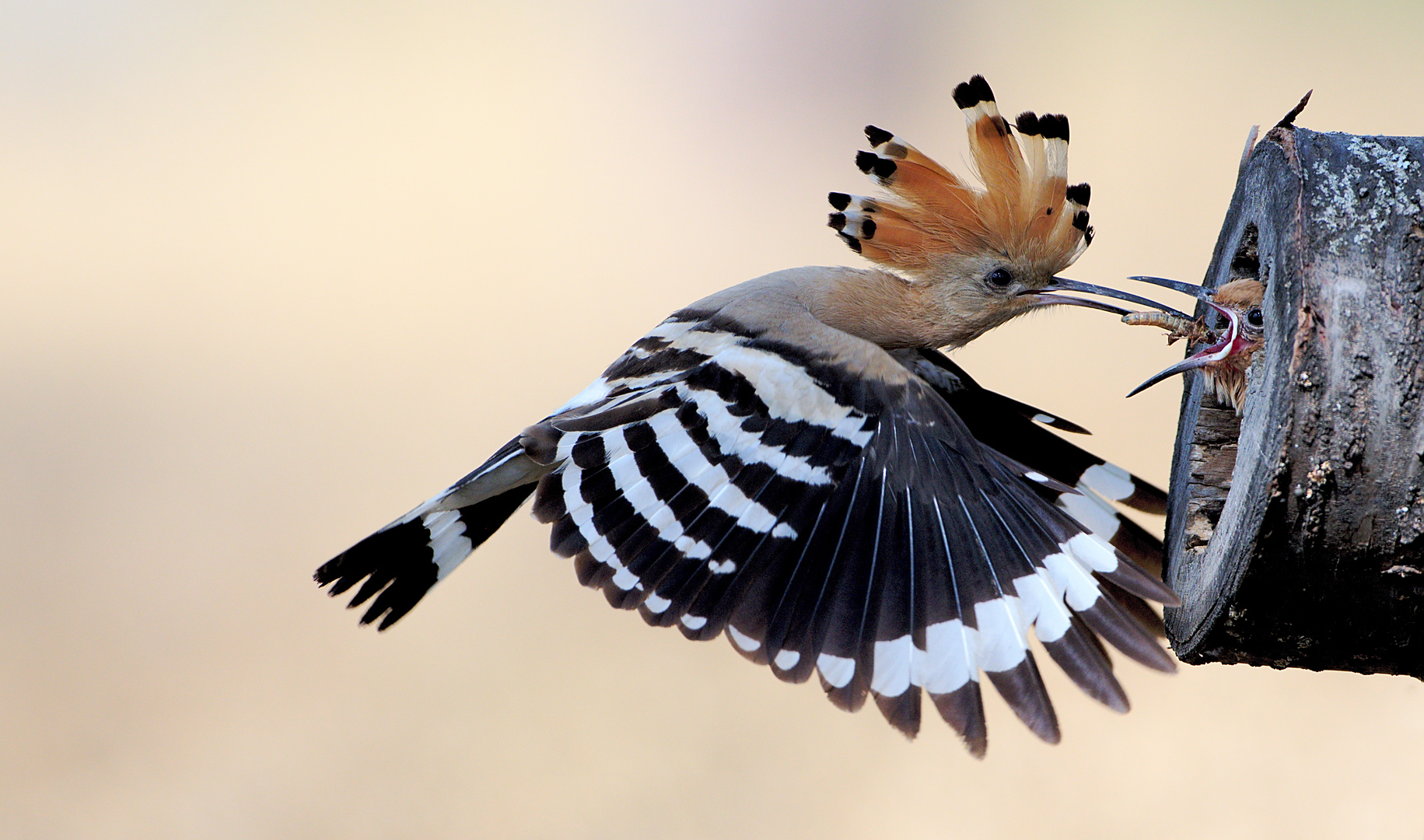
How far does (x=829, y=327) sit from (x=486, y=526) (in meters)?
0.54

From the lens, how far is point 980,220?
1403 mm

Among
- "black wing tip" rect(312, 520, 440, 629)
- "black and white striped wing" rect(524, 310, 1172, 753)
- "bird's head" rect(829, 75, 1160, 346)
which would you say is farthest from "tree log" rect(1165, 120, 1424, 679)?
"black wing tip" rect(312, 520, 440, 629)

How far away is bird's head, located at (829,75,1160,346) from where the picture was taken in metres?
1.36

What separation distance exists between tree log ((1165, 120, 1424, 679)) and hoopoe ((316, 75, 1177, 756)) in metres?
0.13

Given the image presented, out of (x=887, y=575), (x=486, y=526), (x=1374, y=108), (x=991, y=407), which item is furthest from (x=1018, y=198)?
A: (x=1374, y=108)

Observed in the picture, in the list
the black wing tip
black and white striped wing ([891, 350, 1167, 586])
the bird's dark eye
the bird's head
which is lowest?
black and white striped wing ([891, 350, 1167, 586])

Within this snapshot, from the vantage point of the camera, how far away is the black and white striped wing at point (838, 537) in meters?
1.04

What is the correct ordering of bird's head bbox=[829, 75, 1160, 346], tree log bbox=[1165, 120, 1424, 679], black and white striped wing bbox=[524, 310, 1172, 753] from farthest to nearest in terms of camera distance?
bird's head bbox=[829, 75, 1160, 346], black and white striped wing bbox=[524, 310, 1172, 753], tree log bbox=[1165, 120, 1424, 679]

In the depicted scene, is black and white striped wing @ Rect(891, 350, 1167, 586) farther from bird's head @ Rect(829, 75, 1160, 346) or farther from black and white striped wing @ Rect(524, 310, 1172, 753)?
black and white striped wing @ Rect(524, 310, 1172, 753)

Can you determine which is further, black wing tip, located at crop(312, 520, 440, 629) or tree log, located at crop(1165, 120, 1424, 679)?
black wing tip, located at crop(312, 520, 440, 629)

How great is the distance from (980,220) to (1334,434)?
0.65m

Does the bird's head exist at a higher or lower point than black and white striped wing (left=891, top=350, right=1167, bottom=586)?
higher

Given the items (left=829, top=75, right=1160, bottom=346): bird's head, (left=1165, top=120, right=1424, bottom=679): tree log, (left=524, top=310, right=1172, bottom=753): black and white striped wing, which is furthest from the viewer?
(left=829, top=75, right=1160, bottom=346): bird's head

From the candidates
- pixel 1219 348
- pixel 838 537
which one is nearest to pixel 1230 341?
pixel 1219 348
